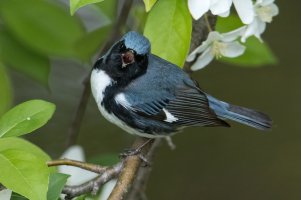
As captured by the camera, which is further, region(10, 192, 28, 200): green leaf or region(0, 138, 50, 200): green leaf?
region(10, 192, 28, 200): green leaf

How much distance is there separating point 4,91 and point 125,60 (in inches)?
14.3

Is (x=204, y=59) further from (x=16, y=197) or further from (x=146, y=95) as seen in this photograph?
(x=16, y=197)

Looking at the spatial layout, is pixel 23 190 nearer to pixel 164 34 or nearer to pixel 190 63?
pixel 164 34

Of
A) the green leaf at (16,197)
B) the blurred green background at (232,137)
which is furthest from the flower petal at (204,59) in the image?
the blurred green background at (232,137)

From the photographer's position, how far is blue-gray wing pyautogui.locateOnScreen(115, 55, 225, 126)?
2.19 metres

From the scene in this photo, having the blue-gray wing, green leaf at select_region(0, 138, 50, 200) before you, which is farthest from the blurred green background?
green leaf at select_region(0, 138, 50, 200)

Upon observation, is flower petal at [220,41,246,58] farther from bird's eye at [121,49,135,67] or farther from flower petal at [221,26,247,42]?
bird's eye at [121,49,135,67]

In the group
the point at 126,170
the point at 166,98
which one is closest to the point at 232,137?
the point at 166,98

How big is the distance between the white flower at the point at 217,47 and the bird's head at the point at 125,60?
14 centimetres

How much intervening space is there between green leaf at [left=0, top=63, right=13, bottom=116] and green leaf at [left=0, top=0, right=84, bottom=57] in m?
0.26

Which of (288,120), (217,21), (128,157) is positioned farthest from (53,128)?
(128,157)

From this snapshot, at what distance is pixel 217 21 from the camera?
2.38 metres

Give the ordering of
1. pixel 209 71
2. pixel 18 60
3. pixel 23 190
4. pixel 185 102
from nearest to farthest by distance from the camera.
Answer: pixel 23 190 < pixel 185 102 < pixel 18 60 < pixel 209 71

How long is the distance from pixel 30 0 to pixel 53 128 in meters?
1.64
